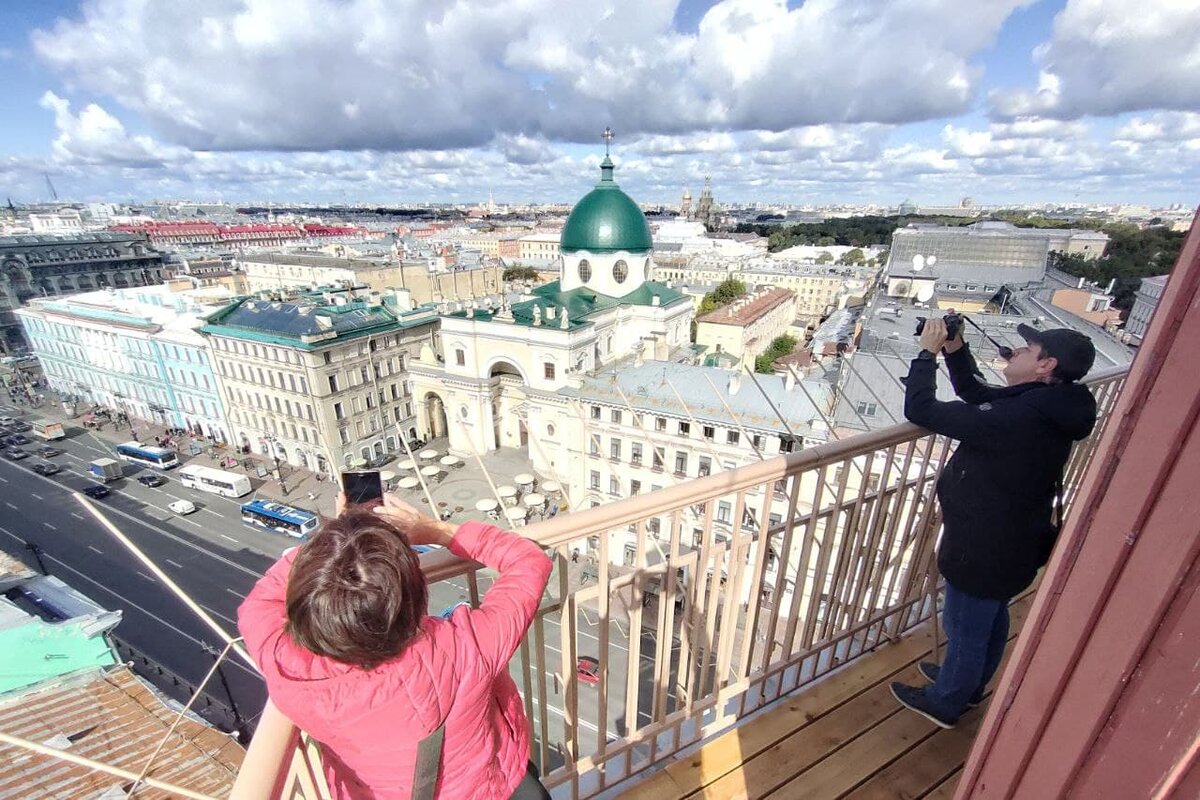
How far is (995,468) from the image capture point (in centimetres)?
268

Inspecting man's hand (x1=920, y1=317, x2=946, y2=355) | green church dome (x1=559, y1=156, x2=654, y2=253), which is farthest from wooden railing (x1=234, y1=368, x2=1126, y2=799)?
green church dome (x1=559, y1=156, x2=654, y2=253)

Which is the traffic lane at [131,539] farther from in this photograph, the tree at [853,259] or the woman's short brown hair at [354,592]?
the tree at [853,259]

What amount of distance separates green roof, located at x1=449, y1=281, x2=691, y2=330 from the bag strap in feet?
69.9

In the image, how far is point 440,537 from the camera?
1974 mm

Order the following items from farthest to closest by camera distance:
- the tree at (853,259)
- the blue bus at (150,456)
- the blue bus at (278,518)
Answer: the tree at (853,259)
the blue bus at (150,456)
the blue bus at (278,518)

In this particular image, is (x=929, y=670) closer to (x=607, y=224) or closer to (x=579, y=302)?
(x=579, y=302)

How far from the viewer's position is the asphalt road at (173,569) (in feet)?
46.3

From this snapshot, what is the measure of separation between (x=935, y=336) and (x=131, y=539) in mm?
25808

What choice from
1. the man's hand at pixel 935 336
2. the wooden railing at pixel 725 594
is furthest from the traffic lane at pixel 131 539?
the man's hand at pixel 935 336

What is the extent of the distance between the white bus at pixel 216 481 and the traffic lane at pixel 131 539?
250 centimetres

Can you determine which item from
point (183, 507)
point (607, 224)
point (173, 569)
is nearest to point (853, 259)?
point (607, 224)

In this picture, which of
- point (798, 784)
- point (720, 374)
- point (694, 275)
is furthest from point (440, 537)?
point (694, 275)

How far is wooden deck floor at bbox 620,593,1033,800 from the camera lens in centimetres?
310

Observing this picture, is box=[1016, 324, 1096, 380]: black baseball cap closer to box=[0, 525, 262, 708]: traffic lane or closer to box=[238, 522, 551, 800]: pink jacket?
box=[238, 522, 551, 800]: pink jacket
